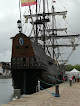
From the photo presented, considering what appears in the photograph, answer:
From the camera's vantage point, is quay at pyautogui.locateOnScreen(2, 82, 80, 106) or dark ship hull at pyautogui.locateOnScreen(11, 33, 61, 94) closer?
quay at pyautogui.locateOnScreen(2, 82, 80, 106)

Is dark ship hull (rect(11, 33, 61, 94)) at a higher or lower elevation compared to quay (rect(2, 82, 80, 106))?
higher

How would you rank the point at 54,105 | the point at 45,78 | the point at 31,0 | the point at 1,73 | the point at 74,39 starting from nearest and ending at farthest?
the point at 54,105
the point at 31,0
the point at 45,78
the point at 74,39
the point at 1,73

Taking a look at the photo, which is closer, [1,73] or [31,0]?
[31,0]

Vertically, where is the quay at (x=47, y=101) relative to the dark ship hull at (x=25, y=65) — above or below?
below

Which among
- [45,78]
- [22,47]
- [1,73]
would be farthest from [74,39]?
[1,73]

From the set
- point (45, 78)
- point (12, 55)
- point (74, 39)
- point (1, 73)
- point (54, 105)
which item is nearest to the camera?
point (54, 105)

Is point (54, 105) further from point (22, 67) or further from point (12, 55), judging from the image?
point (12, 55)

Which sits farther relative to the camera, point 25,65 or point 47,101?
point 25,65

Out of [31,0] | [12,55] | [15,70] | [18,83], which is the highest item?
[31,0]

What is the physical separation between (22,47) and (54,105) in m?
9.29

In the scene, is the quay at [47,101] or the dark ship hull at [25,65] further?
the dark ship hull at [25,65]

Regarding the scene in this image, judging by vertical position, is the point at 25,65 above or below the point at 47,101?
above

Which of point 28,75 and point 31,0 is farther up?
point 31,0

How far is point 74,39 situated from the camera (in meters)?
30.3
